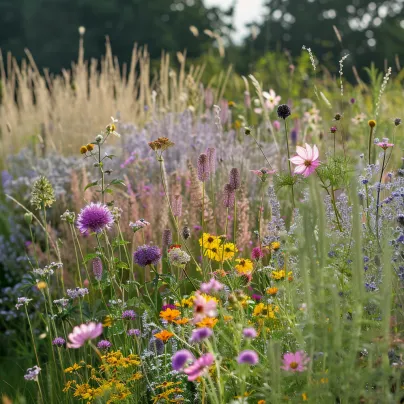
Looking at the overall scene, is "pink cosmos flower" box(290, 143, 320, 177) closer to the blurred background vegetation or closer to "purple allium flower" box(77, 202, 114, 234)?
"purple allium flower" box(77, 202, 114, 234)

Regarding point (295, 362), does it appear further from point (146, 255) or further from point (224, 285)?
point (146, 255)


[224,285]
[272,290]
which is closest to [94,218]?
[224,285]

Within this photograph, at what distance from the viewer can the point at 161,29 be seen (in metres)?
26.5

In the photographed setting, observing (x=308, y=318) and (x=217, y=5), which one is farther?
(x=217, y=5)

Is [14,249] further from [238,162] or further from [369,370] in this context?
[369,370]

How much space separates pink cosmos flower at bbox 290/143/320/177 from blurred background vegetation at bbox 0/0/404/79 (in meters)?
22.7

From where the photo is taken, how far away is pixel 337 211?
8.57ft

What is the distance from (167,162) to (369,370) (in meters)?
3.88

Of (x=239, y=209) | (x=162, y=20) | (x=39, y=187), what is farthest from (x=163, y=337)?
(x=162, y=20)

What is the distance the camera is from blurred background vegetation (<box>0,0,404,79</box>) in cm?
2634

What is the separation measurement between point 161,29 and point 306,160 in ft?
82.9

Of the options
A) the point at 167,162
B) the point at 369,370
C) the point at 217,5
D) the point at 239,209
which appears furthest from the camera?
the point at 217,5

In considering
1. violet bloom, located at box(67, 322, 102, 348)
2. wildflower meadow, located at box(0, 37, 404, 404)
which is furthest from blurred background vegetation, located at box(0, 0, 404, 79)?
violet bloom, located at box(67, 322, 102, 348)

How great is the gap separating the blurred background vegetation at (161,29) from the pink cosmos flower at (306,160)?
892 inches
